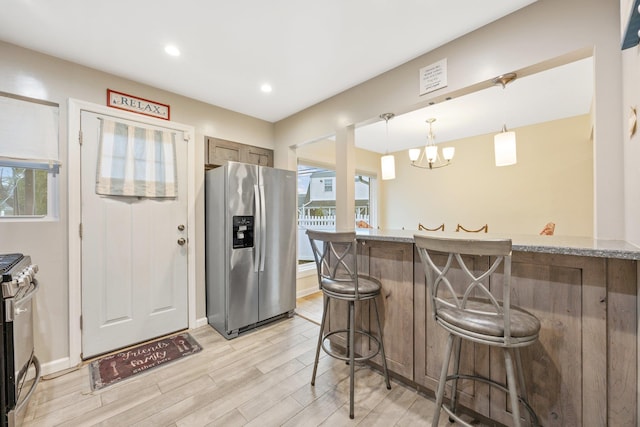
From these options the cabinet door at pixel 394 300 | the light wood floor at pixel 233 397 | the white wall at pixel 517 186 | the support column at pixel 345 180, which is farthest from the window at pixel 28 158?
the white wall at pixel 517 186

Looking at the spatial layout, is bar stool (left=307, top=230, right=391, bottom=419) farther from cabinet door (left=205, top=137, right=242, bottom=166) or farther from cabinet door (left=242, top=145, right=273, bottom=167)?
cabinet door (left=242, top=145, right=273, bottom=167)

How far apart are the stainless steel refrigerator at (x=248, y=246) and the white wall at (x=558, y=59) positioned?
1.56m

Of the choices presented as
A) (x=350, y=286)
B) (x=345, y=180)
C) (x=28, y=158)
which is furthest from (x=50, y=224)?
(x=345, y=180)

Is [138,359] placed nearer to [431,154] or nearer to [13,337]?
[13,337]

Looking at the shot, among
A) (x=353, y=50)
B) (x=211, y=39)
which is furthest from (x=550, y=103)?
(x=211, y=39)

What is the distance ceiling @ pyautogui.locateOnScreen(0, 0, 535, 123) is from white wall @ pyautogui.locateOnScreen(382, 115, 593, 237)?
3.06 m

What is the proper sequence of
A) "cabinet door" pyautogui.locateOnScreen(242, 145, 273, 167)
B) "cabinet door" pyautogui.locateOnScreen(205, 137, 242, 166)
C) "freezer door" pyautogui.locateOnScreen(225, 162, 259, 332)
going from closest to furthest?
1. "freezer door" pyautogui.locateOnScreen(225, 162, 259, 332)
2. "cabinet door" pyautogui.locateOnScreen(205, 137, 242, 166)
3. "cabinet door" pyautogui.locateOnScreen(242, 145, 273, 167)

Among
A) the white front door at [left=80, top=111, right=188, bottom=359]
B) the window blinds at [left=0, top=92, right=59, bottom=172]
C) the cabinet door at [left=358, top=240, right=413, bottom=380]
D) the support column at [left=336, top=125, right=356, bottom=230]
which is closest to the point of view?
the cabinet door at [left=358, top=240, right=413, bottom=380]

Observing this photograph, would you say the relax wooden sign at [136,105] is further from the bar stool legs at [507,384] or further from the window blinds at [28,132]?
the bar stool legs at [507,384]

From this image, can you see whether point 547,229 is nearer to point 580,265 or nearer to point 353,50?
point 580,265

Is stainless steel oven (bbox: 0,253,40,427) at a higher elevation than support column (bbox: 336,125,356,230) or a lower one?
lower

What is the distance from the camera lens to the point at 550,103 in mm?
3217

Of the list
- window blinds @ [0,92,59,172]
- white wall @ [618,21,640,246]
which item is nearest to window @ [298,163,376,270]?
window blinds @ [0,92,59,172]

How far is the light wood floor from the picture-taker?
5.10 ft
